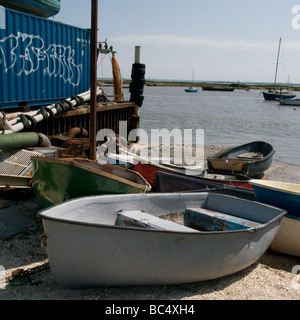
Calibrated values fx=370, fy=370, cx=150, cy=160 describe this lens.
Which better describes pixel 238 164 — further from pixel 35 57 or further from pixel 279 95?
pixel 279 95

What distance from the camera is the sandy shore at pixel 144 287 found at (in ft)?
14.8

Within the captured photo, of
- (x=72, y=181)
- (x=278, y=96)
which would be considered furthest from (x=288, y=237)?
(x=278, y=96)

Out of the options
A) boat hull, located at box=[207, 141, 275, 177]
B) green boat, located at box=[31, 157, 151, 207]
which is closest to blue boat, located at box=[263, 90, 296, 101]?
boat hull, located at box=[207, 141, 275, 177]

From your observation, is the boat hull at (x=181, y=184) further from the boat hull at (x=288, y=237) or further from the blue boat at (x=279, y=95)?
the blue boat at (x=279, y=95)

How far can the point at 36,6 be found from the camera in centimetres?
1294

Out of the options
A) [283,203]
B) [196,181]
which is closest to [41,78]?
[196,181]

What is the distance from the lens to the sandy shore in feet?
14.8

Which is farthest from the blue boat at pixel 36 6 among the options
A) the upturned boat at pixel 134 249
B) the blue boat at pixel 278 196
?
the blue boat at pixel 278 196

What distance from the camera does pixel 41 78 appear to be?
11.4m

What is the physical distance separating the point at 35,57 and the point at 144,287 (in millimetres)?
8529

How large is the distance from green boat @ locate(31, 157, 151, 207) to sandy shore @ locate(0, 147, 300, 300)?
0.85 m

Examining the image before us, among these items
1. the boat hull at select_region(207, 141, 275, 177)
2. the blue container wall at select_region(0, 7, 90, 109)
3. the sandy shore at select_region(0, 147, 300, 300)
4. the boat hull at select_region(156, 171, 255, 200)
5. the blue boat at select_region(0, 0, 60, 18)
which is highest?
the blue boat at select_region(0, 0, 60, 18)

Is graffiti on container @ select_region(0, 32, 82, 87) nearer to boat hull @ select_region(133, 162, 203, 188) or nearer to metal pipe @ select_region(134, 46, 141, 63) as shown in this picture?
metal pipe @ select_region(134, 46, 141, 63)

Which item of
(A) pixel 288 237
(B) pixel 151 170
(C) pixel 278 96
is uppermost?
(C) pixel 278 96
